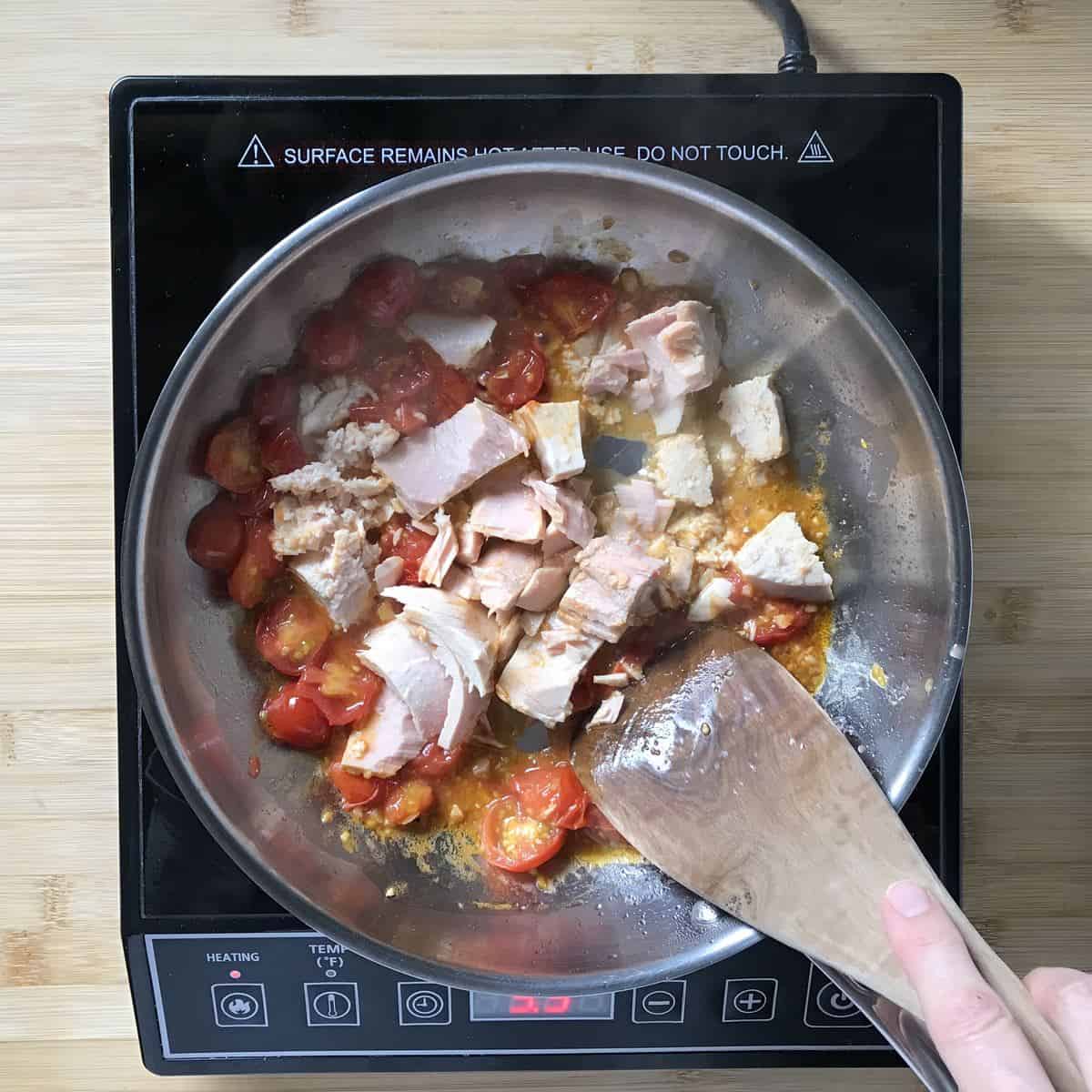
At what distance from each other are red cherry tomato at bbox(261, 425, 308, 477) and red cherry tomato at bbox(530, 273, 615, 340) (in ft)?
0.99

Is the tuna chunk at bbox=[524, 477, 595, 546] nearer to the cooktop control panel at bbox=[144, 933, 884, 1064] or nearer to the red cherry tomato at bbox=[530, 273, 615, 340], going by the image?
the red cherry tomato at bbox=[530, 273, 615, 340]

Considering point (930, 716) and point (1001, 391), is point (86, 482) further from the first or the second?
point (1001, 391)

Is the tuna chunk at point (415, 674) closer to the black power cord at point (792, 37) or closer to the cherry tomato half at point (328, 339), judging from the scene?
the cherry tomato half at point (328, 339)

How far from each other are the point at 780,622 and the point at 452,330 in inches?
18.8

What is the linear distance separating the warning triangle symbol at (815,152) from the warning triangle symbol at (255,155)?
0.54 meters

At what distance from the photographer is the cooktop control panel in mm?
1059

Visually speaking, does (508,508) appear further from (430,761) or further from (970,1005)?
(970,1005)

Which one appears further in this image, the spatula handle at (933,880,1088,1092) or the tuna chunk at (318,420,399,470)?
the tuna chunk at (318,420,399,470)

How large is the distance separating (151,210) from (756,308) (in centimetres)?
63

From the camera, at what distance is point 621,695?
42.6 inches

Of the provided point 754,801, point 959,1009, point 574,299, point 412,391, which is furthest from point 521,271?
point 959,1009

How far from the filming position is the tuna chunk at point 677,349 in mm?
1052

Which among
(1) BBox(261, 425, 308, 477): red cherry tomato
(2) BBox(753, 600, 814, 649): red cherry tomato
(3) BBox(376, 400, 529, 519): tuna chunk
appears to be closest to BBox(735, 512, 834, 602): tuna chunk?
(2) BBox(753, 600, 814, 649): red cherry tomato

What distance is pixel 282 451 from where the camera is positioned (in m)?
1.04
